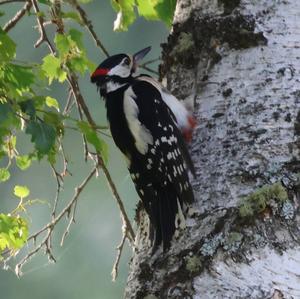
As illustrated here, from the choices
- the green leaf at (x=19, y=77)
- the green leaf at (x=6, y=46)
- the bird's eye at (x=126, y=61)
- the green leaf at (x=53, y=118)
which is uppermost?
the green leaf at (x=6, y=46)

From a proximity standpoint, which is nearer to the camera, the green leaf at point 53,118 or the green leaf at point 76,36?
the green leaf at point 53,118

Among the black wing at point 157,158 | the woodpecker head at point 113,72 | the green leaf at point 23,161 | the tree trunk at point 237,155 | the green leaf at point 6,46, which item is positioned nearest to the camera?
the tree trunk at point 237,155

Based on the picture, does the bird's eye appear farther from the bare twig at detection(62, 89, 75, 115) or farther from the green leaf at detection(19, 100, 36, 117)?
the green leaf at detection(19, 100, 36, 117)

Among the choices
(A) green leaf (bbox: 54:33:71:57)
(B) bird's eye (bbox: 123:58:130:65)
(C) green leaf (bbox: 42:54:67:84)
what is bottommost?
(B) bird's eye (bbox: 123:58:130:65)

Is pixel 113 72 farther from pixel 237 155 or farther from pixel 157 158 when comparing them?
pixel 237 155

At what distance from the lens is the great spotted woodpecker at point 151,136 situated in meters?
3.18

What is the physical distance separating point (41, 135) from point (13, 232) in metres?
0.73

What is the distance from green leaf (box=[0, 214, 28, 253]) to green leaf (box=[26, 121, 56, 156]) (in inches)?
26.6

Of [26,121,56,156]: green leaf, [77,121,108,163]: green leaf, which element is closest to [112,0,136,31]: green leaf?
[77,121,108,163]: green leaf

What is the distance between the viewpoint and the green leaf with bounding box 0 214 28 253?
150 inches

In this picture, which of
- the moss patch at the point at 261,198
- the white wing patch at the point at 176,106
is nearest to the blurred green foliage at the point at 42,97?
the white wing patch at the point at 176,106

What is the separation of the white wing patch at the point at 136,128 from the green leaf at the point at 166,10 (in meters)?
0.45

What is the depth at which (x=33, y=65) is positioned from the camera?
346cm

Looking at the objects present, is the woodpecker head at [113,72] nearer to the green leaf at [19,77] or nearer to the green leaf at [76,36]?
the green leaf at [76,36]
